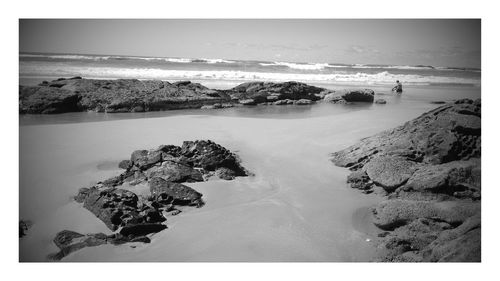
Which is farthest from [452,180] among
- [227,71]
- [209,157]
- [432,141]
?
[227,71]

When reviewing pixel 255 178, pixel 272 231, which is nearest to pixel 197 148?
pixel 255 178

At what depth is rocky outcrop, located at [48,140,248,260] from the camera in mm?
2635

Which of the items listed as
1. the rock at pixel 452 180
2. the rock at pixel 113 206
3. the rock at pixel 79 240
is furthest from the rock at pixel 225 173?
the rock at pixel 452 180

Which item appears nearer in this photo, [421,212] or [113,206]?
[421,212]

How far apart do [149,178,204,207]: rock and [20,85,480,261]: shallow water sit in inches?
5.1

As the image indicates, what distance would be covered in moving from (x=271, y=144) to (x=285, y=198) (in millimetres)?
1683

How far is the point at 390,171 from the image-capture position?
10.9 feet

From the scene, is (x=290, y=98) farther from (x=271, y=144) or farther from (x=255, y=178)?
(x=255, y=178)

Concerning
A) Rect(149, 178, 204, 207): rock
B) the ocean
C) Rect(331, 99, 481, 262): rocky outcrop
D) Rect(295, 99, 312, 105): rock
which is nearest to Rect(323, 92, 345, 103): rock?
Rect(295, 99, 312, 105): rock

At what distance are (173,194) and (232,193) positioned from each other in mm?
618

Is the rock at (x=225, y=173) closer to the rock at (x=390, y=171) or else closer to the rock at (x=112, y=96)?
the rock at (x=390, y=171)

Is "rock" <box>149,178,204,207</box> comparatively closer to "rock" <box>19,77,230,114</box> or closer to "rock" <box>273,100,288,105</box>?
"rock" <box>19,77,230,114</box>

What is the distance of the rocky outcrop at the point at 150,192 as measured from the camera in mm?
2635

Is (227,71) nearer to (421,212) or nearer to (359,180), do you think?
(359,180)
